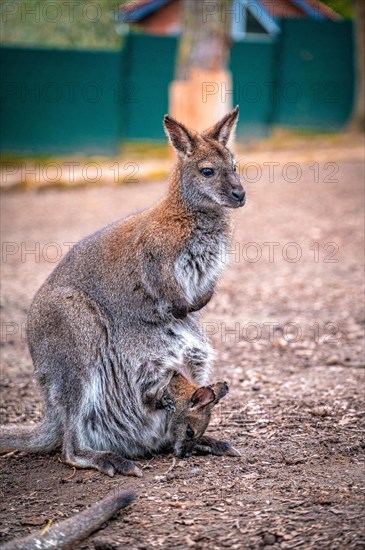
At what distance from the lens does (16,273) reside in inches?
398

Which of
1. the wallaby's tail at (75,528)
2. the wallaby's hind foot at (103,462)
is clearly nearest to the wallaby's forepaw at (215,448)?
the wallaby's hind foot at (103,462)

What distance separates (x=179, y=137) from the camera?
16.2ft

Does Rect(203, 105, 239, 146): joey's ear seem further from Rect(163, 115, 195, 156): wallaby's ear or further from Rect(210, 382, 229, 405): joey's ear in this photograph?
Rect(210, 382, 229, 405): joey's ear

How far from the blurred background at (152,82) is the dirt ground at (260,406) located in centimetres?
346

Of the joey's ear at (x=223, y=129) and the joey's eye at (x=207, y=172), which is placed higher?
the joey's ear at (x=223, y=129)

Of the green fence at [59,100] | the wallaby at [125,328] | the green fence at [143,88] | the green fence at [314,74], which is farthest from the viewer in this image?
the green fence at [314,74]

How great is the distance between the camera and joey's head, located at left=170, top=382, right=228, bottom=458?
4.49 metres

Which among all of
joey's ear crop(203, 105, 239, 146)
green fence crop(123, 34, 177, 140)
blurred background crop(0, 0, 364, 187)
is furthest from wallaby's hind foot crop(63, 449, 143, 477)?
green fence crop(123, 34, 177, 140)

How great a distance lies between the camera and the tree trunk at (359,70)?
19.9 metres

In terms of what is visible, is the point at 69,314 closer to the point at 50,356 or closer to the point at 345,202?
the point at 50,356

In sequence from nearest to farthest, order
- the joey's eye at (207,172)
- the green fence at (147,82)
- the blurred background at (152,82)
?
1. the joey's eye at (207,172)
2. the blurred background at (152,82)
3. the green fence at (147,82)

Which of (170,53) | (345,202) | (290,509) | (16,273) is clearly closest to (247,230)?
(345,202)

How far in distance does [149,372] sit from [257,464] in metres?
0.76

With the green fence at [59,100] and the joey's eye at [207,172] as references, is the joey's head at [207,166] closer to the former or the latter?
the joey's eye at [207,172]
